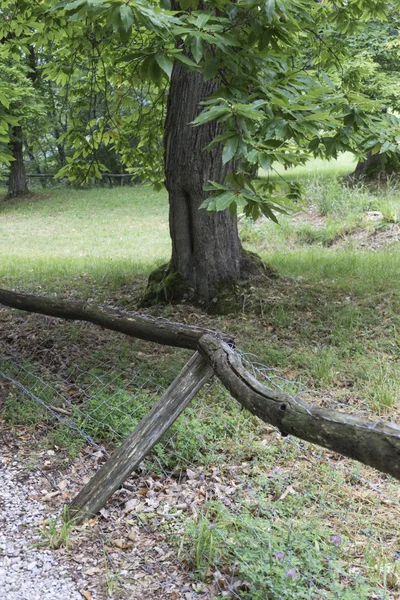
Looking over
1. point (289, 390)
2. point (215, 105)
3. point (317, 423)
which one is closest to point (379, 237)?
point (289, 390)

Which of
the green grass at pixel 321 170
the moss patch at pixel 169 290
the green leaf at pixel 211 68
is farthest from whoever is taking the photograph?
the green grass at pixel 321 170

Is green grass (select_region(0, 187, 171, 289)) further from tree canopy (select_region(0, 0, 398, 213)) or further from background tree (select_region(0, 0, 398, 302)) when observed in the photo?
tree canopy (select_region(0, 0, 398, 213))

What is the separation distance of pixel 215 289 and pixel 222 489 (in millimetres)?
3614

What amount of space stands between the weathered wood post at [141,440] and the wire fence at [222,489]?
0.53ft

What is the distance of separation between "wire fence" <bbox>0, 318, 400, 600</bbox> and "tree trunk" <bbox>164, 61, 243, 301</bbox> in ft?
5.77

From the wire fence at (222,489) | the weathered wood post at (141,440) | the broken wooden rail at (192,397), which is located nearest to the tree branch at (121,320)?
the broken wooden rail at (192,397)

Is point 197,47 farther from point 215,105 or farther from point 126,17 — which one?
point 215,105

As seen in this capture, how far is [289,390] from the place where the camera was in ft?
15.8

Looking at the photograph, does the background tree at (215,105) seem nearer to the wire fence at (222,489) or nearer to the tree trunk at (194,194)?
the tree trunk at (194,194)

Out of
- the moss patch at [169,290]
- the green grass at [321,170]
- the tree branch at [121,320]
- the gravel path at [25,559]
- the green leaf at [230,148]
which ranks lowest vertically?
the gravel path at [25,559]

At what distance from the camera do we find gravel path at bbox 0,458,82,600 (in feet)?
9.30

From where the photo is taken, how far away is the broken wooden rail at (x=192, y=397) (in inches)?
83.3

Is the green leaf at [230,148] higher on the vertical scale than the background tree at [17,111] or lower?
lower

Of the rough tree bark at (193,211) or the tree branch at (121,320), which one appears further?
the rough tree bark at (193,211)
